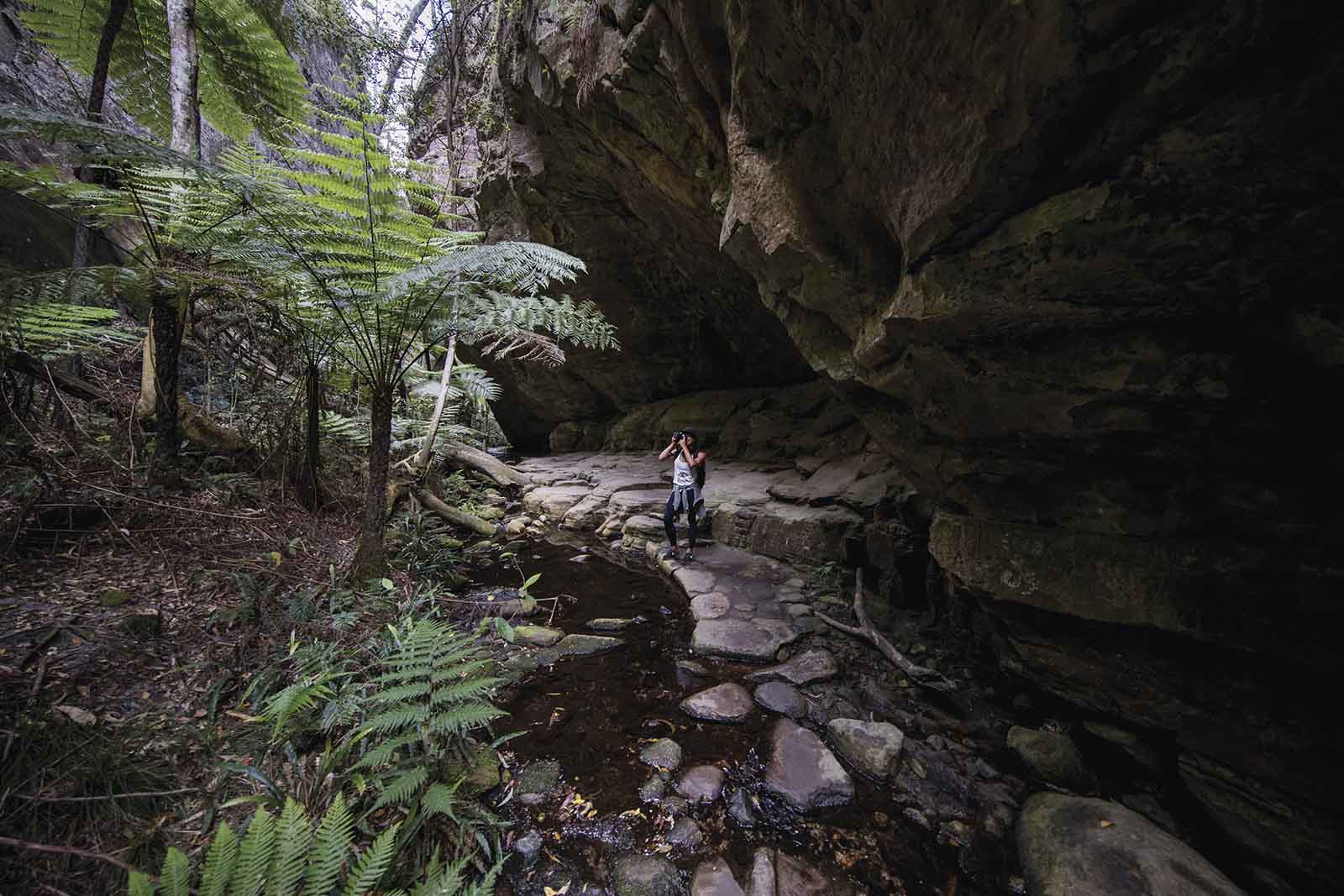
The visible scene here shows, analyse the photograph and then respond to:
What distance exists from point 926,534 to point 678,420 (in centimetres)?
673

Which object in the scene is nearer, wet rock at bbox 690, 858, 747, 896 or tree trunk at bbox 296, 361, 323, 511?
wet rock at bbox 690, 858, 747, 896

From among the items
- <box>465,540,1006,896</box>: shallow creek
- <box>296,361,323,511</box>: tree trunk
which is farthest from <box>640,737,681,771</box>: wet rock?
<box>296,361,323,511</box>: tree trunk

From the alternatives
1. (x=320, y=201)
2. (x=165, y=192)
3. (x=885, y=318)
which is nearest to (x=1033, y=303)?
(x=885, y=318)

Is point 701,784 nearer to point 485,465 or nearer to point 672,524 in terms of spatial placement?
point 672,524

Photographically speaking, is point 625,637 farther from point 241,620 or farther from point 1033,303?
point 1033,303

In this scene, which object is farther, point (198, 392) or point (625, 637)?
point (198, 392)

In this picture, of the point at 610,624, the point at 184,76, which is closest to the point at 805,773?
the point at 610,624

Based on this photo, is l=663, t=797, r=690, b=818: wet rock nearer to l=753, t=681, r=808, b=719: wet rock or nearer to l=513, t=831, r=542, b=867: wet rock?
l=513, t=831, r=542, b=867: wet rock

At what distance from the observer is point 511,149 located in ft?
22.4

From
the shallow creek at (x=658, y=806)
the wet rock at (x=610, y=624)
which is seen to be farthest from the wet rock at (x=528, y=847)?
the wet rock at (x=610, y=624)

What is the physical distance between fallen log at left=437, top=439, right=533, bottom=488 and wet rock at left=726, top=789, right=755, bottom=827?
667 cm

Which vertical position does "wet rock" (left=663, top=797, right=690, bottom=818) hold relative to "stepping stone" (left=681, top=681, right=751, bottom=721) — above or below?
below

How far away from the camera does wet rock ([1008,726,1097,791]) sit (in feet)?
5.86

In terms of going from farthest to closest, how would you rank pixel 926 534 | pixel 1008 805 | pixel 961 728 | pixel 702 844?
pixel 926 534 → pixel 961 728 → pixel 1008 805 → pixel 702 844
